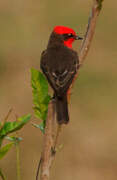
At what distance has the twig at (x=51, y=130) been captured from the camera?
2221mm

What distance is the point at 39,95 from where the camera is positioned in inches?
106

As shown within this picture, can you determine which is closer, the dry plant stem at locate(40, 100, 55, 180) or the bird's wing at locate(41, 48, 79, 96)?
the dry plant stem at locate(40, 100, 55, 180)

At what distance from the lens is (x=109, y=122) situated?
27.0 feet

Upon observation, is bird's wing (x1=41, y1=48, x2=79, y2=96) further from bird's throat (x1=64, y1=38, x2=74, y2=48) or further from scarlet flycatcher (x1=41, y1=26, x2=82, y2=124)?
bird's throat (x1=64, y1=38, x2=74, y2=48)

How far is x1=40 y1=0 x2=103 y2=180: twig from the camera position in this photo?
2.22 metres

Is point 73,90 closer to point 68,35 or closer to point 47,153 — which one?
point 68,35

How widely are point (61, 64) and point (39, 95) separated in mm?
1636

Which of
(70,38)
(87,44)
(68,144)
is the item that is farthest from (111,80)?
(87,44)

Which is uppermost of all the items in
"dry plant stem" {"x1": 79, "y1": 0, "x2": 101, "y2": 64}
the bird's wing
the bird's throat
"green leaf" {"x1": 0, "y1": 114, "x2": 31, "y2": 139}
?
the bird's throat

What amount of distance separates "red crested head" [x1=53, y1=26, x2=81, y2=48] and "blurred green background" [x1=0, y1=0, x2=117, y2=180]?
2.44 meters

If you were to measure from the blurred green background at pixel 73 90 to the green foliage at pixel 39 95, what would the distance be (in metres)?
4.09

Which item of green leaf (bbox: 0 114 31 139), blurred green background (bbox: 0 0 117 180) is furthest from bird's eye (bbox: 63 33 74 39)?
blurred green background (bbox: 0 0 117 180)

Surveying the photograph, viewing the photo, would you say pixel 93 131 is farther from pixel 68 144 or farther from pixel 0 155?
pixel 0 155

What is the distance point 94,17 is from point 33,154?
16.4ft
